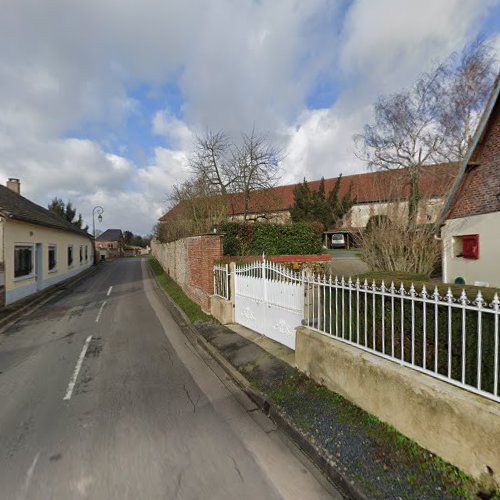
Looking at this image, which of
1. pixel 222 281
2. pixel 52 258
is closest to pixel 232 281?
pixel 222 281

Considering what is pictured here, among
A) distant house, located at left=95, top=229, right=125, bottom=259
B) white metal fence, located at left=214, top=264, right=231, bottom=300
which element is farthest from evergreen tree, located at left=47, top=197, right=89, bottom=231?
white metal fence, located at left=214, top=264, right=231, bottom=300

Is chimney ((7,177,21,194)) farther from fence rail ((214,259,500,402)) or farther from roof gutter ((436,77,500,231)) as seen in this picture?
roof gutter ((436,77,500,231))

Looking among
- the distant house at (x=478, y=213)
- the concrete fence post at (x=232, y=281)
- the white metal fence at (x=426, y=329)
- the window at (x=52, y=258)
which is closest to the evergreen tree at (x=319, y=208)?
the distant house at (x=478, y=213)

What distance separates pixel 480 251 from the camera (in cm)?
928

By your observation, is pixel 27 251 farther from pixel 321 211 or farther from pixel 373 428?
pixel 321 211

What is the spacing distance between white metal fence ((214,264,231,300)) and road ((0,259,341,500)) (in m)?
2.01

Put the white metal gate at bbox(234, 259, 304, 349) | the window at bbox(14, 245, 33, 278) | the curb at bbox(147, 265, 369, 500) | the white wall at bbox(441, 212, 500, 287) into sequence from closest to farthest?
the curb at bbox(147, 265, 369, 500), the white metal gate at bbox(234, 259, 304, 349), the white wall at bbox(441, 212, 500, 287), the window at bbox(14, 245, 33, 278)

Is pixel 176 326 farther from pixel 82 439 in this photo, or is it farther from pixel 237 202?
pixel 237 202

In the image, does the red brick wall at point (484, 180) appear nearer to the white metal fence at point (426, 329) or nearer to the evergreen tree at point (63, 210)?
the white metal fence at point (426, 329)

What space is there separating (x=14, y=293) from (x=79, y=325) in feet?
18.8

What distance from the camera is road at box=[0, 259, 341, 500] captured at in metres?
2.53

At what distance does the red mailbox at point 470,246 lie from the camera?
951 centimetres

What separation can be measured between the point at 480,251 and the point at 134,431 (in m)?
10.8

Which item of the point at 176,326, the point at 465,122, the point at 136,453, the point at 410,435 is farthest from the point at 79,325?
the point at 465,122
